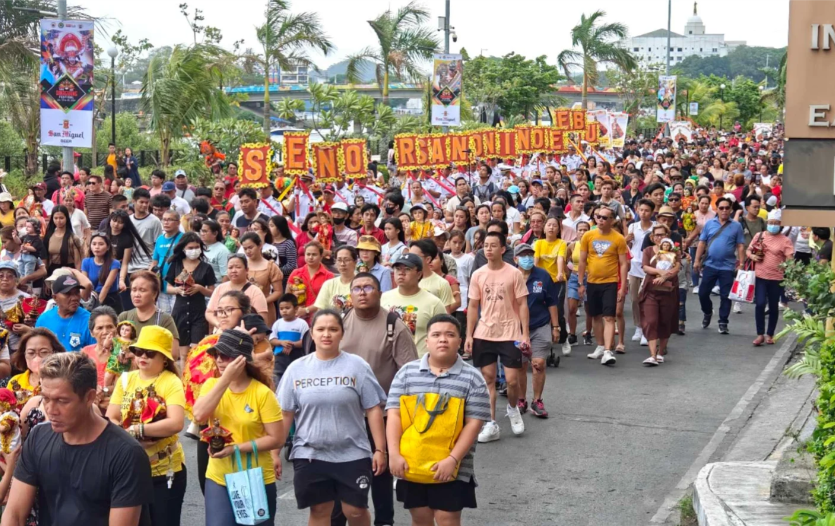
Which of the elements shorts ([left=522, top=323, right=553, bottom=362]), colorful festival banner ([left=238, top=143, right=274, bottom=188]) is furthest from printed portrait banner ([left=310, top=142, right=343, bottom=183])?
shorts ([left=522, top=323, right=553, bottom=362])

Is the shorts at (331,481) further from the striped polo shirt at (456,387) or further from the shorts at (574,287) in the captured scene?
the shorts at (574,287)

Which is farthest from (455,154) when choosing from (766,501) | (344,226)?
(766,501)

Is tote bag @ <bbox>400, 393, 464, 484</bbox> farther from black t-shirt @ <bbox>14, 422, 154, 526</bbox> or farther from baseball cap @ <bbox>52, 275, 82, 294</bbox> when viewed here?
baseball cap @ <bbox>52, 275, 82, 294</bbox>

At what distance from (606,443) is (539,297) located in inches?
63.8

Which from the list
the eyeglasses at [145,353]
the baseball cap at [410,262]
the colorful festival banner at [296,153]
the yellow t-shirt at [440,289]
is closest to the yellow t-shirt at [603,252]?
the yellow t-shirt at [440,289]

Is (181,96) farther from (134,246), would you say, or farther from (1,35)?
(134,246)

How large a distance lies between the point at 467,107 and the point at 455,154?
82.6ft

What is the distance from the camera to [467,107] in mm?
47562

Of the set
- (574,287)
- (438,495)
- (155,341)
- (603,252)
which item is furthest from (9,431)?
(574,287)

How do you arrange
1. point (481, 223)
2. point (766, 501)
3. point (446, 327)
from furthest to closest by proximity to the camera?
point (481, 223) → point (766, 501) → point (446, 327)

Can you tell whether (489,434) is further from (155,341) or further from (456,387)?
(155,341)

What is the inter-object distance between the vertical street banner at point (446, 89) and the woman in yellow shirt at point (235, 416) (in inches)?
846

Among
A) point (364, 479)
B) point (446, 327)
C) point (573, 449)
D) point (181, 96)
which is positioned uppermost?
point (181, 96)

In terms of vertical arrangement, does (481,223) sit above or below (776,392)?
above
